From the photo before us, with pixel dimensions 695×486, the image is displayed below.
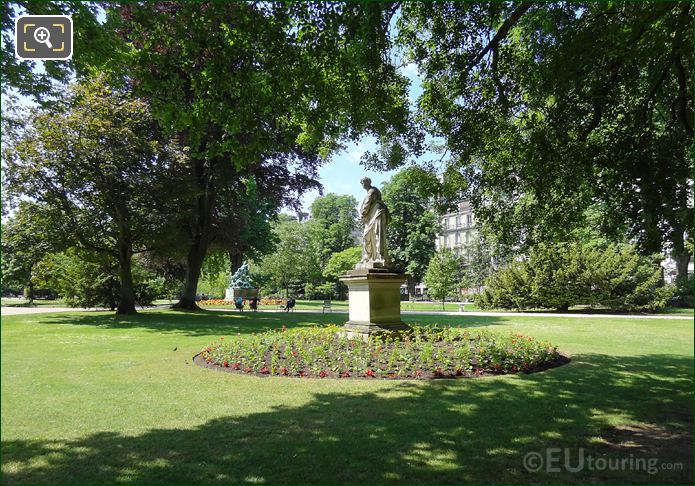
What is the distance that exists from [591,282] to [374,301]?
74.5 ft

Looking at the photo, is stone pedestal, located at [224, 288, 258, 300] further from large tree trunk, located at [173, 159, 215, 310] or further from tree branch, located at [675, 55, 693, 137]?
tree branch, located at [675, 55, 693, 137]

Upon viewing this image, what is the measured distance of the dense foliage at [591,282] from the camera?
91.0 ft

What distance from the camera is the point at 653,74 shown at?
8383 millimetres

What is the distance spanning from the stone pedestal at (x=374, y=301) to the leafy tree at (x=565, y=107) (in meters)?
3.02

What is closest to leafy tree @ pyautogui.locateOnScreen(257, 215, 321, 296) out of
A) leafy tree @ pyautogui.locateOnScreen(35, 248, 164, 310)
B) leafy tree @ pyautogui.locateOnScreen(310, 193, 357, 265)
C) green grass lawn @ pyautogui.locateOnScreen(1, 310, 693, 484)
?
leafy tree @ pyautogui.locateOnScreen(310, 193, 357, 265)

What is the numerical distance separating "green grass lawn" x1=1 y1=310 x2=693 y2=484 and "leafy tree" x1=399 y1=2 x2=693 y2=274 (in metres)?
2.83

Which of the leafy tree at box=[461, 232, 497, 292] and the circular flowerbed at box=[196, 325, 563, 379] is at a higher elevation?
the leafy tree at box=[461, 232, 497, 292]

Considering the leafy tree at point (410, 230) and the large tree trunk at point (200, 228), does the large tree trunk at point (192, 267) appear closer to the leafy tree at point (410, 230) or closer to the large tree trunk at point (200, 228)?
the large tree trunk at point (200, 228)

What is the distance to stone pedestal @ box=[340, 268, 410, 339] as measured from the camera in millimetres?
11625

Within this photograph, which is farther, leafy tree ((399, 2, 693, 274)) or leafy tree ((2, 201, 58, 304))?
leafy tree ((2, 201, 58, 304))

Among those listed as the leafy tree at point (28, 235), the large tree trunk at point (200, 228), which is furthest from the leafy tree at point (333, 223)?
the leafy tree at point (28, 235)

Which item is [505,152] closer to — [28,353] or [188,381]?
[188,381]

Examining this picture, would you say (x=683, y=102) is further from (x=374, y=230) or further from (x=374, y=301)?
(x=374, y=301)

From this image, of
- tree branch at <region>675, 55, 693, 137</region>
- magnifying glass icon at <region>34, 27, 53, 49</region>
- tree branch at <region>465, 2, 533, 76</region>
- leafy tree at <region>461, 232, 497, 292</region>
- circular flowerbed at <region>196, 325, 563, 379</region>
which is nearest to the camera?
magnifying glass icon at <region>34, 27, 53, 49</region>
